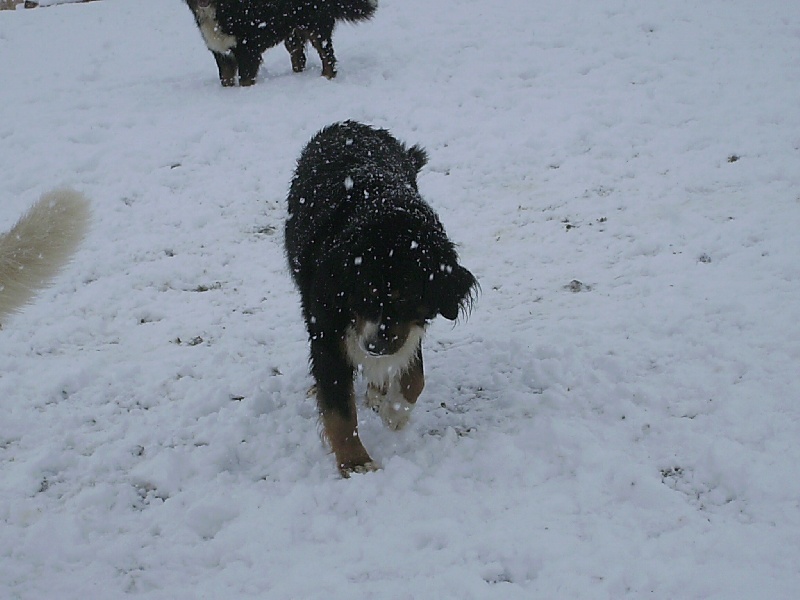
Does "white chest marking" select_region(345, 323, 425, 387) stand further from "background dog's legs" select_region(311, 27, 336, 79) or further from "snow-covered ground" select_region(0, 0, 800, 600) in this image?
"background dog's legs" select_region(311, 27, 336, 79)

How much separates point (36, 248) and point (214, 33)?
26.9ft

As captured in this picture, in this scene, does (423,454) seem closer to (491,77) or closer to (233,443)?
(233,443)

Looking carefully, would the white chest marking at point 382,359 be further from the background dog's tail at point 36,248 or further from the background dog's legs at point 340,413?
the background dog's tail at point 36,248

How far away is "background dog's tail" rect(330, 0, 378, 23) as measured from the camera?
392 inches

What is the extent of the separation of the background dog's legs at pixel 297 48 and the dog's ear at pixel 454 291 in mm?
7523

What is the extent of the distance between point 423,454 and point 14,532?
6.60ft

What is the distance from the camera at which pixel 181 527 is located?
332 centimetres

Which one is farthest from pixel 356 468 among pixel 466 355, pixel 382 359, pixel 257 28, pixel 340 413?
pixel 257 28

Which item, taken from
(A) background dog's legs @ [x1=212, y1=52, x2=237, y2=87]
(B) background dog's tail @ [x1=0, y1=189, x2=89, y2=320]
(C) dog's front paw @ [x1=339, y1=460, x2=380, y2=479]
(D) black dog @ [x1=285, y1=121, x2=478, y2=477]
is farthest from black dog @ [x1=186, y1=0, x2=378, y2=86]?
(B) background dog's tail @ [x1=0, y1=189, x2=89, y2=320]

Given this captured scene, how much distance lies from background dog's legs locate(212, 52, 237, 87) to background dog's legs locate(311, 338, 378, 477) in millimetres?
7533

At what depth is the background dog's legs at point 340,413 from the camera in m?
3.53

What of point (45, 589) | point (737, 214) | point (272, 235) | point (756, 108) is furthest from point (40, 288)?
point (756, 108)

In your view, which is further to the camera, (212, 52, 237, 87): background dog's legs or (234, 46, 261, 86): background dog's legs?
(212, 52, 237, 87): background dog's legs

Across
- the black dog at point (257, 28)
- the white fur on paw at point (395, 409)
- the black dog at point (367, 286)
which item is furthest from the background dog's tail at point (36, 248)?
the black dog at point (257, 28)
